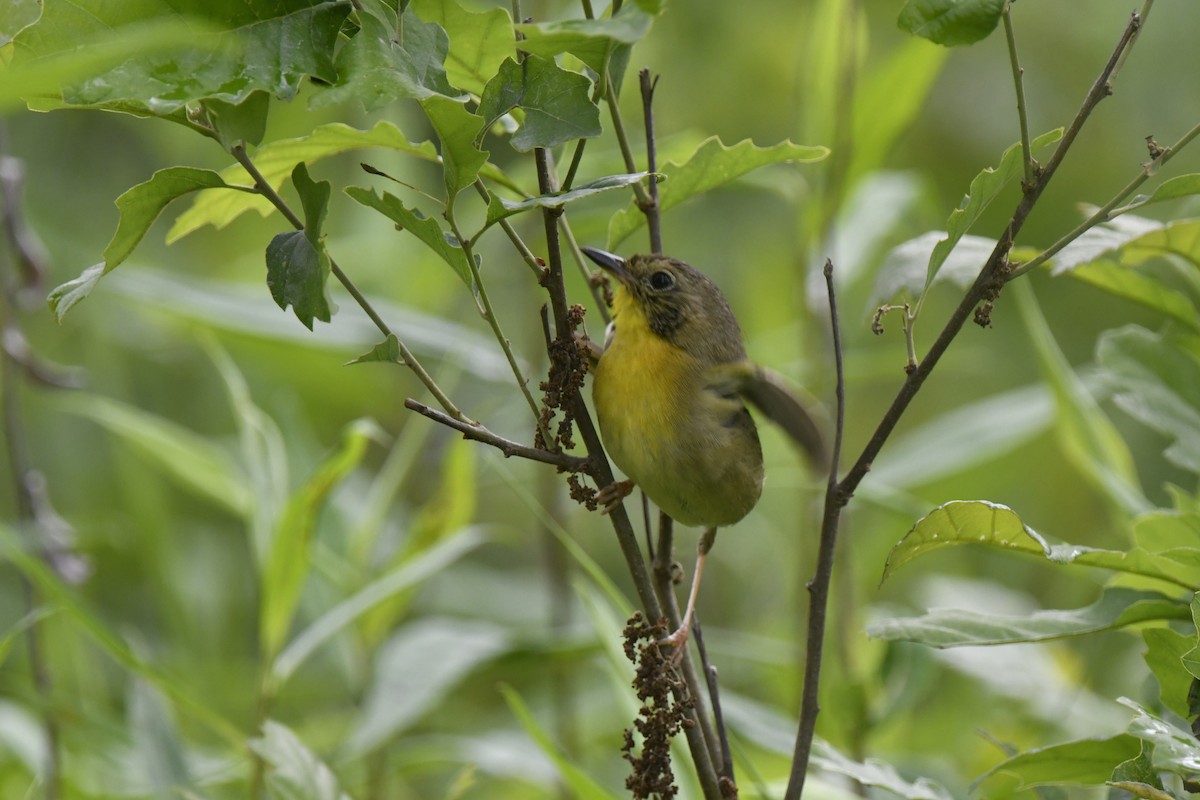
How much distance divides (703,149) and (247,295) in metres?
1.74

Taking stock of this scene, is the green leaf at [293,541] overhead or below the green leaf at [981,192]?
below

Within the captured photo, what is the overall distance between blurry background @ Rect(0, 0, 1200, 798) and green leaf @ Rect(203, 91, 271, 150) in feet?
2.92

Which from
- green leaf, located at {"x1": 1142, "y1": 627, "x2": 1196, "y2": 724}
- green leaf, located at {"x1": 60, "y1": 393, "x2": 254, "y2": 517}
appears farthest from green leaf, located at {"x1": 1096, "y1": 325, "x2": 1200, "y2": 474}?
green leaf, located at {"x1": 60, "y1": 393, "x2": 254, "y2": 517}

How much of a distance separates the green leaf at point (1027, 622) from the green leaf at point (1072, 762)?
0.43 ft

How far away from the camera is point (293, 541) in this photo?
7.22ft

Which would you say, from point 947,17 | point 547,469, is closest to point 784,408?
point 947,17

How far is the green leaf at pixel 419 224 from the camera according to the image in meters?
1.25

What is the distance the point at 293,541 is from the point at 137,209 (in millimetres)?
1033

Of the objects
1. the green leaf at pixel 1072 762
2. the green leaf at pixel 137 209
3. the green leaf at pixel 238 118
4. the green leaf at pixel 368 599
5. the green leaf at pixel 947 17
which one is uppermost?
the green leaf at pixel 947 17

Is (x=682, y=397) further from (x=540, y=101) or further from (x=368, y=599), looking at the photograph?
(x=540, y=101)

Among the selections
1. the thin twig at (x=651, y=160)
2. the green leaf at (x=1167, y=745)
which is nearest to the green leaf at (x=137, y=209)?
the thin twig at (x=651, y=160)

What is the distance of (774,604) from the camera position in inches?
163

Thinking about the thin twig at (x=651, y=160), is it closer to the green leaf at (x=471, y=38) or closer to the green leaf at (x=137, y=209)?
the green leaf at (x=471, y=38)

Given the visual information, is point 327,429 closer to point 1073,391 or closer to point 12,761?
point 12,761
